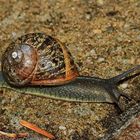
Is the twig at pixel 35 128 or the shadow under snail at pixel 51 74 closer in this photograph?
the twig at pixel 35 128

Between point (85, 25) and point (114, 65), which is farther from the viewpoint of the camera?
point (85, 25)

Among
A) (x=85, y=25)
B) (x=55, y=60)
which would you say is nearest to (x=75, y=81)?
(x=55, y=60)

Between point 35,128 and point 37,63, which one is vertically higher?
point 37,63

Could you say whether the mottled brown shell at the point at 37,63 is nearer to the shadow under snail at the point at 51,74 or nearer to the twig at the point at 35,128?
the shadow under snail at the point at 51,74

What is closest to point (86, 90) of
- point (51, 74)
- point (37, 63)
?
point (51, 74)

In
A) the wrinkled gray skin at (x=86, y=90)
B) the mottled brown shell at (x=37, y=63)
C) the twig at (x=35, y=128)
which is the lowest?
the twig at (x=35, y=128)

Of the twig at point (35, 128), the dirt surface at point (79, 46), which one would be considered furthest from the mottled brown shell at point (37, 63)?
the twig at point (35, 128)

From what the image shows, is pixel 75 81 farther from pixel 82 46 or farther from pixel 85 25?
pixel 85 25

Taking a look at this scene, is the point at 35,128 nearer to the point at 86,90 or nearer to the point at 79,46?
the point at 86,90
